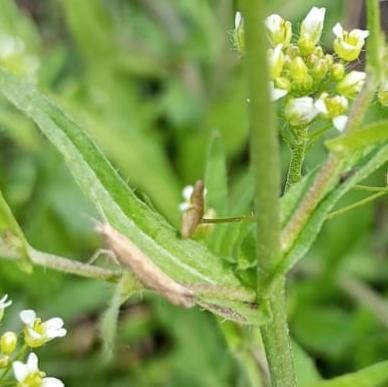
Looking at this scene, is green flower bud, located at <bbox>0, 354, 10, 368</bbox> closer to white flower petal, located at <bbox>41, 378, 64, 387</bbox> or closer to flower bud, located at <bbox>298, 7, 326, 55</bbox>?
white flower petal, located at <bbox>41, 378, 64, 387</bbox>

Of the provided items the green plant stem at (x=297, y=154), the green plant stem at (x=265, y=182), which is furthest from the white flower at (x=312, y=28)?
the green plant stem at (x=265, y=182)

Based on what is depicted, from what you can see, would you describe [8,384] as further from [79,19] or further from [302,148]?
[79,19]

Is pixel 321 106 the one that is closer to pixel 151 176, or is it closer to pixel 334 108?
pixel 334 108

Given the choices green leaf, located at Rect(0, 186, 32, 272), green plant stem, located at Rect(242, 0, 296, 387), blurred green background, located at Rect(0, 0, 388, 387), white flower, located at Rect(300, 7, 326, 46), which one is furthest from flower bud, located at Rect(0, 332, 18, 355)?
blurred green background, located at Rect(0, 0, 388, 387)

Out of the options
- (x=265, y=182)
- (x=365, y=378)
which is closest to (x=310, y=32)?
(x=265, y=182)

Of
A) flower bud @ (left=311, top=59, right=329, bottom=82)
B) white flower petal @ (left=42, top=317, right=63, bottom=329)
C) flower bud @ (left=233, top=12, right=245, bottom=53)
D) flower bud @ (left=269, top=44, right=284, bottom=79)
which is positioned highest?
flower bud @ (left=233, top=12, right=245, bottom=53)

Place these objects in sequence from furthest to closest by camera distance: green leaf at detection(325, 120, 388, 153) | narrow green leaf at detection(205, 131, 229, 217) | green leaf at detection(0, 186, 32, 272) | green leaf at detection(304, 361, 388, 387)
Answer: narrow green leaf at detection(205, 131, 229, 217) < green leaf at detection(304, 361, 388, 387) < green leaf at detection(0, 186, 32, 272) < green leaf at detection(325, 120, 388, 153)
